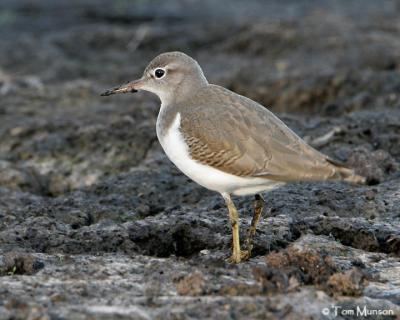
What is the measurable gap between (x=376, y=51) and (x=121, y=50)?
5.25 m

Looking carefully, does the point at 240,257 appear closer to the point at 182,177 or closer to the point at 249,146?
the point at 249,146

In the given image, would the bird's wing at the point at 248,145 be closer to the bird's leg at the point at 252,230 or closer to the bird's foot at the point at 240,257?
the bird's leg at the point at 252,230

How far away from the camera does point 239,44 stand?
53.0 feet

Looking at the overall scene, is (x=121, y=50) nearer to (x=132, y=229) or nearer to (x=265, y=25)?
(x=265, y=25)

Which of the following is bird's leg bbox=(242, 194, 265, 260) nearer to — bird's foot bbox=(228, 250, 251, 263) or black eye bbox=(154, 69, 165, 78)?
bird's foot bbox=(228, 250, 251, 263)

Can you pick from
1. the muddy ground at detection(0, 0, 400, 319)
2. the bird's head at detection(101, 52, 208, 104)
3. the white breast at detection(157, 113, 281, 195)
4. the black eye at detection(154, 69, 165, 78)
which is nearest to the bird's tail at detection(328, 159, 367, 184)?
the white breast at detection(157, 113, 281, 195)

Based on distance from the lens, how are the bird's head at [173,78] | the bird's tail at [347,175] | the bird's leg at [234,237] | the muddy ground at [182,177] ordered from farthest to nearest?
the bird's head at [173,78] < the bird's leg at [234,237] < the bird's tail at [347,175] < the muddy ground at [182,177]

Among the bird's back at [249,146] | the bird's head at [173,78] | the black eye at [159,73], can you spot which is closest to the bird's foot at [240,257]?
the bird's back at [249,146]

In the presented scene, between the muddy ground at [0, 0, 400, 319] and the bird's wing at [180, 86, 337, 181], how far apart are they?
0.63 metres

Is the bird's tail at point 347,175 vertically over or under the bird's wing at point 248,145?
under

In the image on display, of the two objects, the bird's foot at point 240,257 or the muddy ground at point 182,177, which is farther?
the bird's foot at point 240,257

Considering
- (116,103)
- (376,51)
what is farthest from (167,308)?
(376,51)

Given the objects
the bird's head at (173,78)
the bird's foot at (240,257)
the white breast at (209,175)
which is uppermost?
the bird's head at (173,78)

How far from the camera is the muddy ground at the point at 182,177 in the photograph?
5.71m
